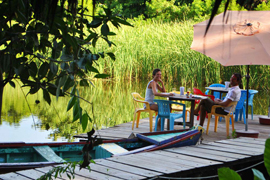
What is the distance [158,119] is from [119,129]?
721mm

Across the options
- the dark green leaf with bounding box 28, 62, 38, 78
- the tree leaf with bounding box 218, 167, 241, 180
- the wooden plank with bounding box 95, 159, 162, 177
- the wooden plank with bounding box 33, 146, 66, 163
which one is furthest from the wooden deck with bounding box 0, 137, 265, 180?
the tree leaf with bounding box 218, 167, 241, 180

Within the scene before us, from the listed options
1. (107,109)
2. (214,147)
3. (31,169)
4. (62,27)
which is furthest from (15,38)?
(107,109)

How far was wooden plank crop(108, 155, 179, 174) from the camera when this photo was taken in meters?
4.13

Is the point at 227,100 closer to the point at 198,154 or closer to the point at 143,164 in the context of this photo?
the point at 198,154

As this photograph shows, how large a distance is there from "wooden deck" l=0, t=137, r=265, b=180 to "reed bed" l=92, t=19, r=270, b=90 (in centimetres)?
850

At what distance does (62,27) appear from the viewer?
214 centimetres

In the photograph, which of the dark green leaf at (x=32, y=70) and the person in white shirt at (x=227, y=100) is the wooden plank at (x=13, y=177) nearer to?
the dark green leaf at (x=32, y=70)

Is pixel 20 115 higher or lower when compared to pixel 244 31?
lower

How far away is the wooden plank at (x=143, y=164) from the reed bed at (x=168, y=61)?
9.65 metres

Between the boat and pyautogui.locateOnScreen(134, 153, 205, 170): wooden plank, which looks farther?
the boat

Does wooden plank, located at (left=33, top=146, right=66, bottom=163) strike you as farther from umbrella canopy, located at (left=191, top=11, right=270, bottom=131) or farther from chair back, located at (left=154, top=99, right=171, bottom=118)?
umbrella canopy, located at (left=191, top=11, right=270, bottom=131)

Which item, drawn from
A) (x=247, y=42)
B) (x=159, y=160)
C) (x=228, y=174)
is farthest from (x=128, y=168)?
(x=247, y=42)

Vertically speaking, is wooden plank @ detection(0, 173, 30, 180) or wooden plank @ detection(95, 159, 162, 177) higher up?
wooden plank @ detection(95, 159, 162, 177)

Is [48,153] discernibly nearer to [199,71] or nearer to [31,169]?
[31,169]
